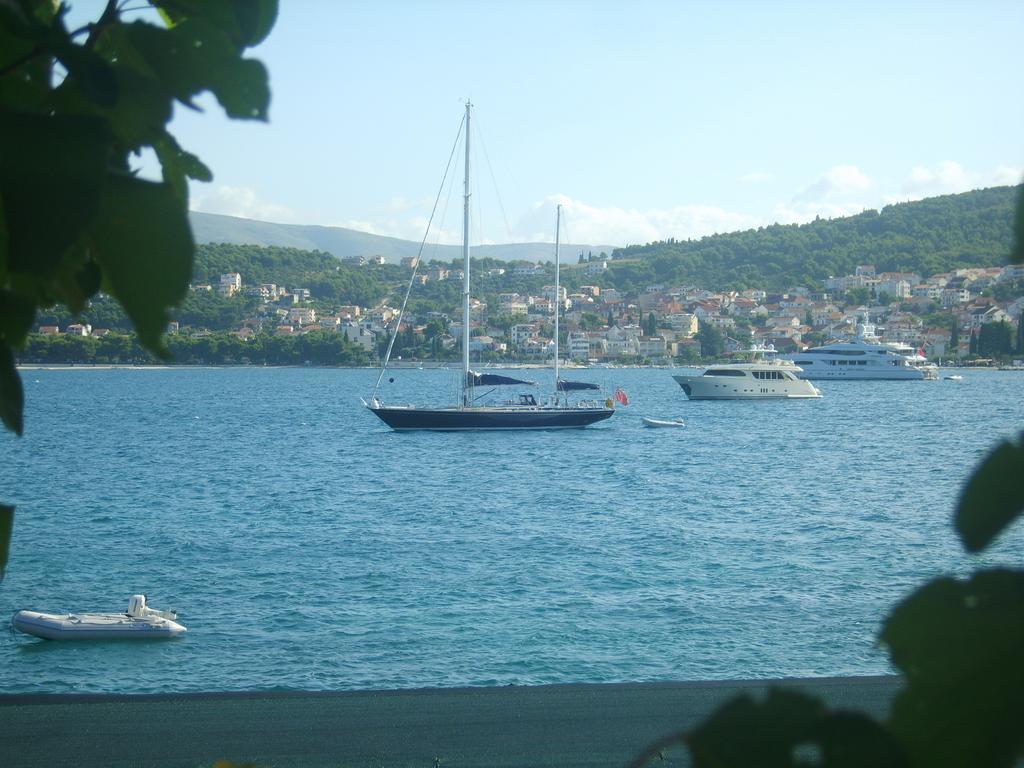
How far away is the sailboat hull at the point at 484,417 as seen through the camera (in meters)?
34.6

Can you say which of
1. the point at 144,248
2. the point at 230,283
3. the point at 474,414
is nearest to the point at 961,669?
the point at 144,248

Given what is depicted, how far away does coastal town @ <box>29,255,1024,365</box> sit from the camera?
92500mm

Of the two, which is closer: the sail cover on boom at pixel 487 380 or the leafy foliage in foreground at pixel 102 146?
the leafy foliage in foreground at pixel 102 146

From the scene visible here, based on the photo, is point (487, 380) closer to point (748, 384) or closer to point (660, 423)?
point (660, 423)

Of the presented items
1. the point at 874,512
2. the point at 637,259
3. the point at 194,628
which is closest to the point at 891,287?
the point at 637,259

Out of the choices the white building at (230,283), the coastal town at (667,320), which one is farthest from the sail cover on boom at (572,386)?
the white building at (230,283)

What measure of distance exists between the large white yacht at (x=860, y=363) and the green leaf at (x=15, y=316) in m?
78.7

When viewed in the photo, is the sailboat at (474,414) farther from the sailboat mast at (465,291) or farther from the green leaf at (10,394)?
the green leaf at (10,394)

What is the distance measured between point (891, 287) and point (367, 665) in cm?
10312

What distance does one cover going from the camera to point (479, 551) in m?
16.7

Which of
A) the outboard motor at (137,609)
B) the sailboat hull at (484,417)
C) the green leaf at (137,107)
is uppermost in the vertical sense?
the green leaf at (137,107)

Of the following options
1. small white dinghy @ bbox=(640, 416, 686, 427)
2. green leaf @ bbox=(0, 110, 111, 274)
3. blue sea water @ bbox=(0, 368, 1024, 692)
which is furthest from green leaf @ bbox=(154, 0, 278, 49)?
small white dinghy @ bbox=(640, 416, 686, 427)

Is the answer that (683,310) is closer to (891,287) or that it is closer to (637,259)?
(891,287)

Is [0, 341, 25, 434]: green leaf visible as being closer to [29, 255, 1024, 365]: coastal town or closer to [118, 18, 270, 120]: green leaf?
[118, 18, 270, 120]: green leaf
